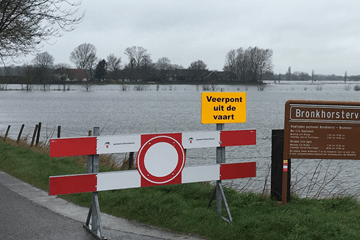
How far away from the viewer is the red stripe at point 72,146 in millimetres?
4922

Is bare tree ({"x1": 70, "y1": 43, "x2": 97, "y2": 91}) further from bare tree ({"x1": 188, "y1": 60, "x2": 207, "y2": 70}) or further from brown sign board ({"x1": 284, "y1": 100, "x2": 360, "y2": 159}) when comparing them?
brown sign board ({"x1": 284, "y1": 100, "x2": 360, "y2": 159})

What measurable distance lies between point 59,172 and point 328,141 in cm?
583

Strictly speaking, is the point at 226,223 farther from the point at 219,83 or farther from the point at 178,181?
the point at 219,83

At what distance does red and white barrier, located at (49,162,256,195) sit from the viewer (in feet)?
16.5

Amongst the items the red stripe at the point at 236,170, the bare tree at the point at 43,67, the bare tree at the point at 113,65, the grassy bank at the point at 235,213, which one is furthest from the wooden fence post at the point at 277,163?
the bare tree at the point at 113,65

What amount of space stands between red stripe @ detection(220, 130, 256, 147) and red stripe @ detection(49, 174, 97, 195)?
1.89 m

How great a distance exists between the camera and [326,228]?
5.09 meters

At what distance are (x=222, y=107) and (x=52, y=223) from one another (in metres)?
2.85

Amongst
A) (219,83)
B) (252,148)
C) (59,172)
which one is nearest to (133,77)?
(219,83)

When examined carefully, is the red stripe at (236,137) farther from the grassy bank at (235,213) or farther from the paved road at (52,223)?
the paved road at (52,223)

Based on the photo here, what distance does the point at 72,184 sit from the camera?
5.06 m

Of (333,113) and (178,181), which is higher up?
(333,113)

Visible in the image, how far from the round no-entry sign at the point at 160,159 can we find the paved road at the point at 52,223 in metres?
0.70

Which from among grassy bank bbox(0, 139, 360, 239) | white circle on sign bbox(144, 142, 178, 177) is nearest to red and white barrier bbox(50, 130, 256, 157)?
white circle on sign bbox(144, 142, 178, 177)
